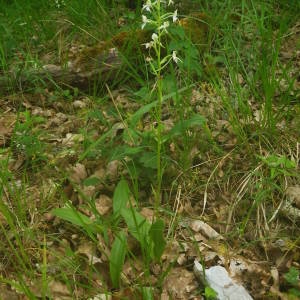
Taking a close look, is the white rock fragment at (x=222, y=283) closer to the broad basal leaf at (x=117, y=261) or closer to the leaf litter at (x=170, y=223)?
the leaf litter at (x=170, y=223)

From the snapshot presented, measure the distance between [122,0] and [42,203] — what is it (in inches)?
109

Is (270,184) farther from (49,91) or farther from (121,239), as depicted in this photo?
(49,91)

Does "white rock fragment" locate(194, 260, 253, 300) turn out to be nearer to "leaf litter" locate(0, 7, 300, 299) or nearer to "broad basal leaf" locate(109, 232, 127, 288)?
"leaf litter" locate(0, 7, 300, 299)

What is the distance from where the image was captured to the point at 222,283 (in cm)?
193

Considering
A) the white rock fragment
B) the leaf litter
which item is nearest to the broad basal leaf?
the leaf litter

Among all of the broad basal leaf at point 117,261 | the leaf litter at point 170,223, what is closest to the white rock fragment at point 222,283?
the leaf litter at point 170,223

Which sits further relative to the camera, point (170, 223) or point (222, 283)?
point (170, 223)

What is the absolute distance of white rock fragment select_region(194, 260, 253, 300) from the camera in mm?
1879

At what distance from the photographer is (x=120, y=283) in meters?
1.98

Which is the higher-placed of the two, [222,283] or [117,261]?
[117,261]

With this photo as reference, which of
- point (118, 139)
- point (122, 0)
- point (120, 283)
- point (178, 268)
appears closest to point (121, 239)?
point (120, 283)

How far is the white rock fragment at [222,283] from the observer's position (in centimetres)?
188

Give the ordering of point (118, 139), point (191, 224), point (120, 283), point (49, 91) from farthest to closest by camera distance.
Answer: point (49, 91) → point (118, 139) → point (191, 224) → point (120, 283)

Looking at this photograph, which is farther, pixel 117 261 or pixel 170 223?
pixel 170 223
